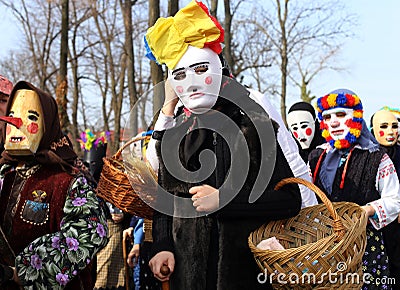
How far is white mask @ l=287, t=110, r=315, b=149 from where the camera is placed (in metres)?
5.68

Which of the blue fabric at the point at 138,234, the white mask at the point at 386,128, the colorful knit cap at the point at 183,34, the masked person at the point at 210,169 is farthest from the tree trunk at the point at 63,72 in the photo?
the masked person at the point at 210,169

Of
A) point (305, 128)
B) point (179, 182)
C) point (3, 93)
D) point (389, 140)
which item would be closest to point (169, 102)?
point (179, 182)

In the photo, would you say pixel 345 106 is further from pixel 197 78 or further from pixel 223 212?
pixel 223 212

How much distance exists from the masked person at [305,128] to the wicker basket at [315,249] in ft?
10.6

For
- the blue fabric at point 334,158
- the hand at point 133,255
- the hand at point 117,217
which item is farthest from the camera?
the hand at point 117,217

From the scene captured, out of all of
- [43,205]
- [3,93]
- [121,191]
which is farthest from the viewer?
[3,93]

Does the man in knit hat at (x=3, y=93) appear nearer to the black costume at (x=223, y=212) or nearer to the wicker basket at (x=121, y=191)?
the wicker basket at (x=121, y=191)

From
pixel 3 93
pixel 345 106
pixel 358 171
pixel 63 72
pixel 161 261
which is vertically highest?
pixel 63 72

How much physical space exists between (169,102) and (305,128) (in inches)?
116

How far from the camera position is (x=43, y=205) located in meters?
2.84

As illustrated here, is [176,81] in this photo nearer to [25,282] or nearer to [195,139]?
[195,139]

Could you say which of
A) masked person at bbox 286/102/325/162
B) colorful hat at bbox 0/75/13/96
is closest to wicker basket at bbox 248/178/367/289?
colorful hat at bbox 0/75/13/96

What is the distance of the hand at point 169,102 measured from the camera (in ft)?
9.79

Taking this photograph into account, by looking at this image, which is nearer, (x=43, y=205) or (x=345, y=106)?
(x=43, y=205)
